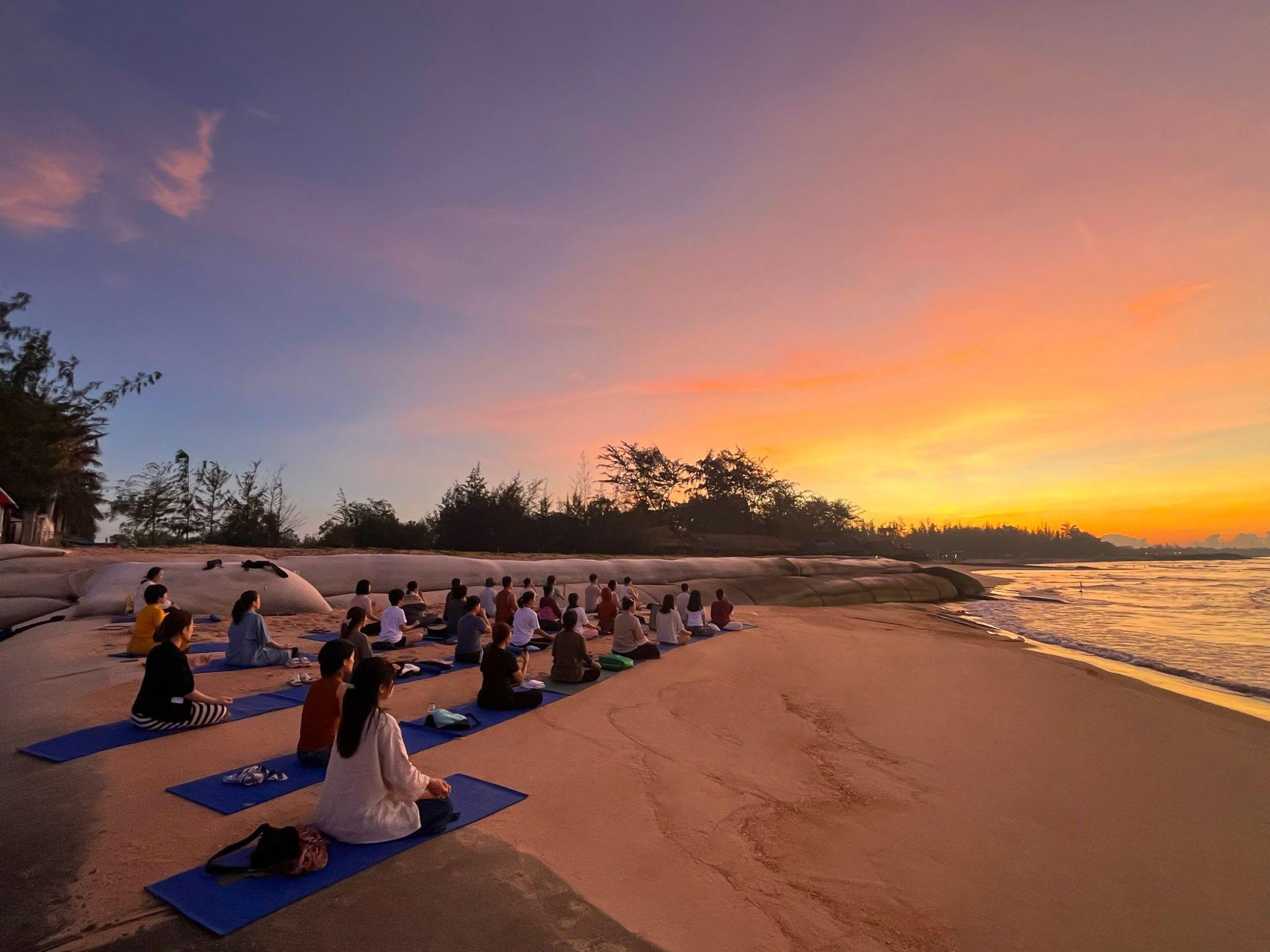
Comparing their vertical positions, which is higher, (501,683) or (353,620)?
(353,620)

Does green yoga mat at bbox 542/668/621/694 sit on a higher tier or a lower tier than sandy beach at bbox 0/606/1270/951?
higher

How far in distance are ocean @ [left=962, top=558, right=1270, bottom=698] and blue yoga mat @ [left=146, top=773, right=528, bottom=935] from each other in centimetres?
1314

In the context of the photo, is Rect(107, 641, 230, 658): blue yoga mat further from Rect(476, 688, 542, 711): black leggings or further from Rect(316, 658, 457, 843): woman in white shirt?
Rect(316, 658, 457, 843): woman in white shirt

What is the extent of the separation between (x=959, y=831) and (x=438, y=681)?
6126 mm

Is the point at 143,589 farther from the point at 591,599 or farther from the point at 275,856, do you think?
the point at 275,856

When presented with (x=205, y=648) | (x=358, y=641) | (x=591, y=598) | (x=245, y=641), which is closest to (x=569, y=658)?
(x=358, y=641)

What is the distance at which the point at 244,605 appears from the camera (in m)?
8.29

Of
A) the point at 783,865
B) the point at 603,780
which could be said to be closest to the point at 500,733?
the point at 603,780

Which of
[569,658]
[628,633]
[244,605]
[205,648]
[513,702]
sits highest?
[244,605]

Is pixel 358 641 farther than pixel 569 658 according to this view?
No

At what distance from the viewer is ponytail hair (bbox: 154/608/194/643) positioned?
18.5 ft

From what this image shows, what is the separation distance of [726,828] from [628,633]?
19.1 ft

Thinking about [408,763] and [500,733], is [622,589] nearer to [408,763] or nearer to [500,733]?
[500,733]

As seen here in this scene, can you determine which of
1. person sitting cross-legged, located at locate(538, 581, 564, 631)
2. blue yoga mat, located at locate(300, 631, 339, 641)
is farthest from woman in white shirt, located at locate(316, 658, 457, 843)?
person sitting cross-legged, located at locate(538, 581, 564, 631)
